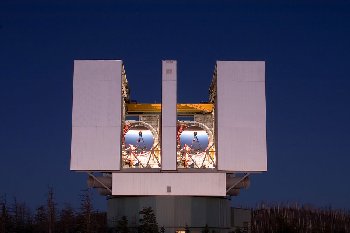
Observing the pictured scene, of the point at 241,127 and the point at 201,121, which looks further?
the point at 201,121

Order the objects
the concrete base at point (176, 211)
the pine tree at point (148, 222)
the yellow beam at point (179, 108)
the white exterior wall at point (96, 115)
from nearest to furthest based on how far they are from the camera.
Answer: the pine tree at point (148, 222) < the white exterior wall at point (96, 115) < the concrete base at point (176, 211) < the yellow beam at point (179, 108)

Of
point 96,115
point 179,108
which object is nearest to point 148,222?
point 96,115

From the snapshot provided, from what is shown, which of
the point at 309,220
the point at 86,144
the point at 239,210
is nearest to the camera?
the point at 86,144

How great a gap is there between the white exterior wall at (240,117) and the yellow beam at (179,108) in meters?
3.86

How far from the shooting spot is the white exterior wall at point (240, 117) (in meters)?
42.5

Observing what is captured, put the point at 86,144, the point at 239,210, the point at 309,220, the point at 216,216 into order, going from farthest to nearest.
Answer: the point at 309,220 < the point at 239,210 < the point at 216,216 < the point at 86,144

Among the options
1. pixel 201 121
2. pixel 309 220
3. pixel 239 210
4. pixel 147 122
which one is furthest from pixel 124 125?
pixel 309 220

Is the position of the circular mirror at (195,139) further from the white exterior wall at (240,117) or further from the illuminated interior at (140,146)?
the white exterior wall at (240,117)

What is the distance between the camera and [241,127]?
140ft

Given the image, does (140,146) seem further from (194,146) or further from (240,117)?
(240,117)

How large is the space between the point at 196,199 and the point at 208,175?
6.88ft

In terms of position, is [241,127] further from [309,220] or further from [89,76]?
[309,220]

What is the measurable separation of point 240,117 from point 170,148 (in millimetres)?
4508

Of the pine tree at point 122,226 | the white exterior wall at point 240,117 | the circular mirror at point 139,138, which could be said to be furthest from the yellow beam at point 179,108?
the pine tree at point 122,226
